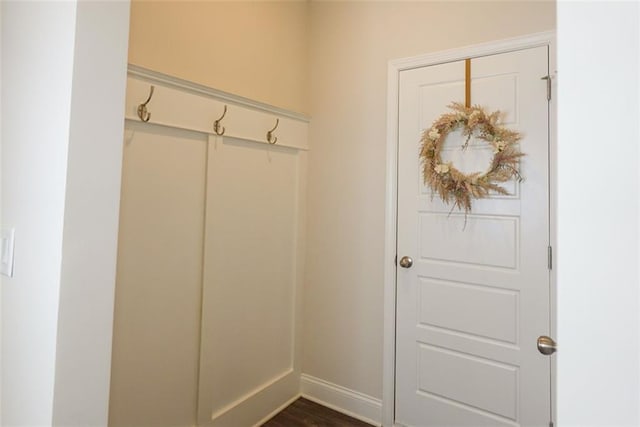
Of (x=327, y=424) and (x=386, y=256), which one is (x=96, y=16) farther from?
(x=327, y=424)

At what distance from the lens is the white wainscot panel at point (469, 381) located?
1.94 meters

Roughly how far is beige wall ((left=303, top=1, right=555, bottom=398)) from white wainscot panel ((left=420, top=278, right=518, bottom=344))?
1.02ft

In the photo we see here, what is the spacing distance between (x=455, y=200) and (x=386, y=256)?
523 mm

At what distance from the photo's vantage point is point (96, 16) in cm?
92

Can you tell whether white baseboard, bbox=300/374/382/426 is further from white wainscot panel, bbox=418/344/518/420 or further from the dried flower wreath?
the dried flower wreath

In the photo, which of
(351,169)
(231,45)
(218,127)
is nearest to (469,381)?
(351,169)

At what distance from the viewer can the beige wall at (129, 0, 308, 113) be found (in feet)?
5.61

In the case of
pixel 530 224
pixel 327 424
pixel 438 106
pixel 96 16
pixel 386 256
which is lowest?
pixel 327 424

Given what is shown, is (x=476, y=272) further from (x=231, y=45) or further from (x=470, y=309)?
(x=231, y=45)

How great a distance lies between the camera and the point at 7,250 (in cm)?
111

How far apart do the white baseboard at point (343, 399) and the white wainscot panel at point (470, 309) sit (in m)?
0.63

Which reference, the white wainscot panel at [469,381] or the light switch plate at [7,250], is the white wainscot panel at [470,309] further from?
the light switch plate at [7,250]
